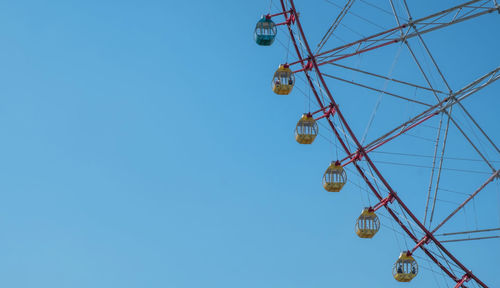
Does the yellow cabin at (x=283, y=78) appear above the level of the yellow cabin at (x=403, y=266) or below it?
above

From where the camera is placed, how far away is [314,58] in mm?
33719

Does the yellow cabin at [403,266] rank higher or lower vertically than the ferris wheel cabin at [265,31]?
lower

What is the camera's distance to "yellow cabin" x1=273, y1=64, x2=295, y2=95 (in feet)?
114

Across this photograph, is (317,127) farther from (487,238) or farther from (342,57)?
(487,238)

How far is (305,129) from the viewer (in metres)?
35.6

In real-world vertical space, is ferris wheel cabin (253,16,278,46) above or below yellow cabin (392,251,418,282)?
above

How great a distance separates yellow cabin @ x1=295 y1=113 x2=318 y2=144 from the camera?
35.6 m

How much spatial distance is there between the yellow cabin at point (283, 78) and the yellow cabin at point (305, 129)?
4.51ft

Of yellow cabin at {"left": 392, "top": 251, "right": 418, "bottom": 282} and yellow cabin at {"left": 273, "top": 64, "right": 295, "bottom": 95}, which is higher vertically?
yellow cabin at {"left": 273, "top": 64, "right": 295, "bottom": 95}

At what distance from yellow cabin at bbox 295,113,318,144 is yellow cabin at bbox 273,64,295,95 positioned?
137 centimetres

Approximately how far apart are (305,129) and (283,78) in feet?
6.78

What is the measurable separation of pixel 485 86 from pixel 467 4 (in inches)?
108

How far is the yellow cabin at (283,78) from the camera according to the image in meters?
34.9

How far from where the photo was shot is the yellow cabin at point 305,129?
117 feet
